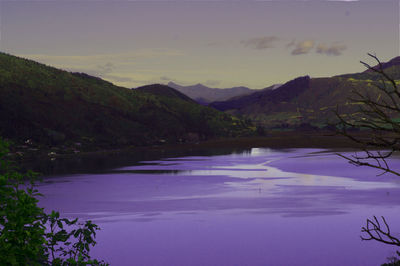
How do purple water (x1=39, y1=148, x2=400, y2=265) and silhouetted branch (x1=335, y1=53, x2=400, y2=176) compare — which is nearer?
silhouetted branch (x1=335, y1=53, x2=400, y2=176)

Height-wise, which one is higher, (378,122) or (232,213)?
(378,122)

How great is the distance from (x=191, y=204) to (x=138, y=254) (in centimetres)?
1974

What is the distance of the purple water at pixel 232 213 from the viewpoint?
31953mm

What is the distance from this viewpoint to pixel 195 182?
7119 centimetres

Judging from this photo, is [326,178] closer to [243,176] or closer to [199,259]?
[243,176]

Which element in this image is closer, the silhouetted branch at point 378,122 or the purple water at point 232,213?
the silhouetted branch at point 378,122

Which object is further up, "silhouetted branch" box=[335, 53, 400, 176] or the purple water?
"silhouetted branch" box=[335, 53, 400, 176]

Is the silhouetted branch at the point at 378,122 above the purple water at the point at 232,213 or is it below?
above

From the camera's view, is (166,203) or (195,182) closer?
(166,203)

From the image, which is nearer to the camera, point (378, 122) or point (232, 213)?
point (378, 122)

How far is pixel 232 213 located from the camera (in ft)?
A: 151

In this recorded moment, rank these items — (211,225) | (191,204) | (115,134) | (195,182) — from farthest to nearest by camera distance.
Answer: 1. (115,134)
2. (195,182)
3. (191,204)
4. (211,225)

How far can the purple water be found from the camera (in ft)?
105

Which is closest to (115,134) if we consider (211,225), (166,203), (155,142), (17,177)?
(155,142)
